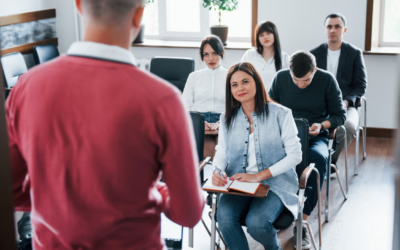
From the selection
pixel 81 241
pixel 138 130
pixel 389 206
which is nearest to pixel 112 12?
pixel 138 130

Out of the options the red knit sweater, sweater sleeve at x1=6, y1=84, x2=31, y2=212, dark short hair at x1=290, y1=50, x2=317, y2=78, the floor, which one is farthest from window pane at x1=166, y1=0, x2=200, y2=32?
the red knit sweater

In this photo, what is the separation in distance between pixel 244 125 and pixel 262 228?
23.0 inches

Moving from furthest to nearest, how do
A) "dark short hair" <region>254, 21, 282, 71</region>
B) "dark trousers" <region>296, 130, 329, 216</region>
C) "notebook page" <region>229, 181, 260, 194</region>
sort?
"dark short hair" <region>254, 21, 282, 71</region> → "dark trousers" <region>296, 130, 329, 216</region> → "notebook page" <region>229, 181, 260, 194</region>

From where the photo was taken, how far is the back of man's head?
0.93 m

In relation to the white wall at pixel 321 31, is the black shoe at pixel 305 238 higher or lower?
lower

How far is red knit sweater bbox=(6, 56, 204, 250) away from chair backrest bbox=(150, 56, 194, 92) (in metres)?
3.52

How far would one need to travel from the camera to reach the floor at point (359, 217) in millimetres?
3102

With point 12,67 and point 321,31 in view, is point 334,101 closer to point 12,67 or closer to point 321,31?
point 321,31

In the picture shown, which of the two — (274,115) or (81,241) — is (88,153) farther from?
(274,115)

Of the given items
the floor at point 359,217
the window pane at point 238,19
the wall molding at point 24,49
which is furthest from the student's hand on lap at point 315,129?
the wall molding at point 24,49

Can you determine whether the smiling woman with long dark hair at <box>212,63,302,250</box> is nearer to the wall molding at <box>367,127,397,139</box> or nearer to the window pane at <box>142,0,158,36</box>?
the wall molding at <box>367,127,397,139</box>

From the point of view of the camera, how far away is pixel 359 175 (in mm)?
4305

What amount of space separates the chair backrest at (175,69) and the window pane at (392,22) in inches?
101

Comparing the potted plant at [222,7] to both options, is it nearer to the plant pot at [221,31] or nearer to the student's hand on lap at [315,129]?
the plant pot at [221,31]
